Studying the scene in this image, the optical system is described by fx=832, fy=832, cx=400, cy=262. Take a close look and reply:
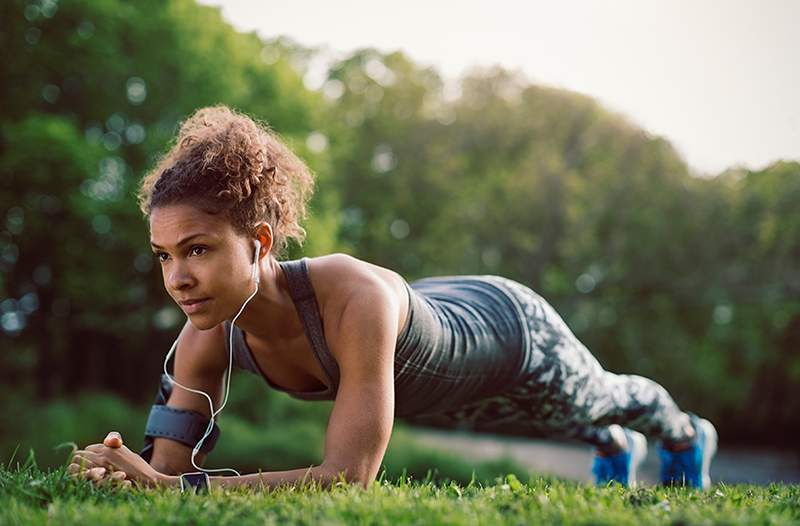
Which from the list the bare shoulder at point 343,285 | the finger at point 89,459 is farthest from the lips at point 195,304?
the finger at point 89,459

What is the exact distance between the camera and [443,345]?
12.8 feet

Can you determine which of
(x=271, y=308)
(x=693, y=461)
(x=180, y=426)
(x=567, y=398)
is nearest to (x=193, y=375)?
(x=180, y=426)

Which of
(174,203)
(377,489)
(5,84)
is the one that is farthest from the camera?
(5,84)

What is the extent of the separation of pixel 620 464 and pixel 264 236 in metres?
2.92

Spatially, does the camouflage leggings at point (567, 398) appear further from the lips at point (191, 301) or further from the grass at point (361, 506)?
the lips at point (191, 301)

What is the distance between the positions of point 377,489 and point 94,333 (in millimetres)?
17407

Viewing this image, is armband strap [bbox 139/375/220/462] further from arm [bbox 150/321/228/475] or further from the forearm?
the forearm

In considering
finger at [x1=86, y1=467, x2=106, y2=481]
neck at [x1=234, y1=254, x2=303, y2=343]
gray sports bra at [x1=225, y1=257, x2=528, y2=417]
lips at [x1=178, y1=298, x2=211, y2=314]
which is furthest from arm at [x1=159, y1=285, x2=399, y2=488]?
lips at [x1=178, y1=298, x2=211, y2=314]

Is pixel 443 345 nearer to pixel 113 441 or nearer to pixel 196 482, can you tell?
pixel 196 482

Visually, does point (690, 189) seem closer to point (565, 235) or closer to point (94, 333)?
point (565, 235)

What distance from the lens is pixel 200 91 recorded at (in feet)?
57.6

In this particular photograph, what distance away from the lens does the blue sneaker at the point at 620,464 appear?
5.12 m

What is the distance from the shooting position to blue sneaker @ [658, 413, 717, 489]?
16.2 ft

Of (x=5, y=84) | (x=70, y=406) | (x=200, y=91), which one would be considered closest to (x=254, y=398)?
(x=70, y=406)
